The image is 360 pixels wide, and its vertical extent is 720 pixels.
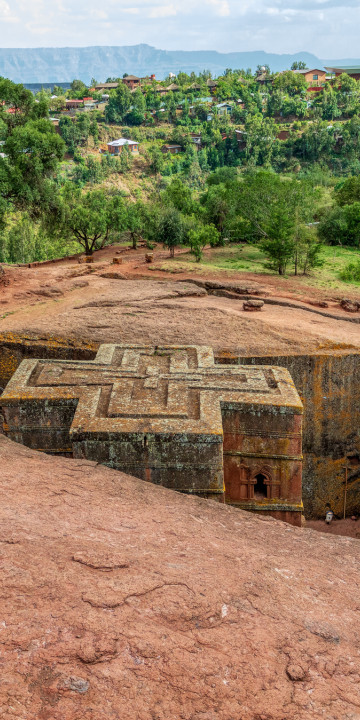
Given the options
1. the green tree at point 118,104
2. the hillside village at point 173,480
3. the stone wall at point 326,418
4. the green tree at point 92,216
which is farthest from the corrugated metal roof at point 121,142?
the stone wall at point 326,418

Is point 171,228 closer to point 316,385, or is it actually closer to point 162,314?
point 162,314

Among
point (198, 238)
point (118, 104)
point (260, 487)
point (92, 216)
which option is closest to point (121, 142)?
point (118, 104)

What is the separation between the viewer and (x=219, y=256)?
28344 millimetres

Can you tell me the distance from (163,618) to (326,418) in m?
9.86

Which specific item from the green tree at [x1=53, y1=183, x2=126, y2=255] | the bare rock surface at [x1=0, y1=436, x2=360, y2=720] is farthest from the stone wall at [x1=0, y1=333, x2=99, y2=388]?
the green tree at [x1=53, y1=183, x2=126, y2=255]

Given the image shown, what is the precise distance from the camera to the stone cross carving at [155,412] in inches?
345

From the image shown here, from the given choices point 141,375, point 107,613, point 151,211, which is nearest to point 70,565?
point 107,613

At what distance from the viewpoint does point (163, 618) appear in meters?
5.00

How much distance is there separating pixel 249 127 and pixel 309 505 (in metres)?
74.1

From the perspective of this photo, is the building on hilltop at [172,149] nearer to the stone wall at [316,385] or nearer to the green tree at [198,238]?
the green tree at [198,238]

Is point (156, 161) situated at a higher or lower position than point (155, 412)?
higher

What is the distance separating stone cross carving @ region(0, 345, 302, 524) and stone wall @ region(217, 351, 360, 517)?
288 cm

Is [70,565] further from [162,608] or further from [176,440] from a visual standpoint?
[176,440]

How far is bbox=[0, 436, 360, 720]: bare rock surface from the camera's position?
4.19m
